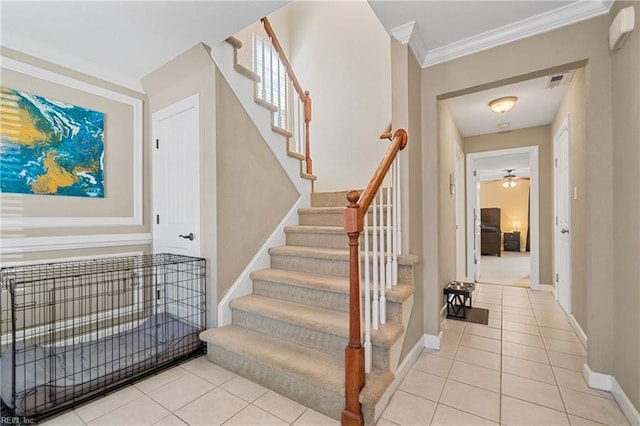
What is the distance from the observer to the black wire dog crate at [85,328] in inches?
66.6

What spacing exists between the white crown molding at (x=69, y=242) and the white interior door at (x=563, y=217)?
4.40 m

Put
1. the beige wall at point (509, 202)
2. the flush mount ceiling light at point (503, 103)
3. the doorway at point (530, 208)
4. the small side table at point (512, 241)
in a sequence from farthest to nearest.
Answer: the beige wall at point (509, 202)
the small side table at point (512, 241)
the doorway at point (530, 208)
the flush mount ceiling light at point (503, 103)

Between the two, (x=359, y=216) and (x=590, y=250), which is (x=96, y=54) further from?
(x=590, y=250)

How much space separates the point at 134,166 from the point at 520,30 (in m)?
3.40

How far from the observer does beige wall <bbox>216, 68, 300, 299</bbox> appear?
92.1 inches

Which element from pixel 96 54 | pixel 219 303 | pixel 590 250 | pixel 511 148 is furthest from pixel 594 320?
pixel 96 54

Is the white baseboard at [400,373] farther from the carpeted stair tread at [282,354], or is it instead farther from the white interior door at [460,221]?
the white interior door at [460,221]

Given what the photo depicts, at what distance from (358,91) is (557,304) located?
3.79 meters

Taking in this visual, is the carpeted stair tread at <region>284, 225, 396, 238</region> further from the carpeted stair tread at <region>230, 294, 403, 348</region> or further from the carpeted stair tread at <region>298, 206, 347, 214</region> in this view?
the carpeted stair tread at <region>230, 294, 403, 348</region>

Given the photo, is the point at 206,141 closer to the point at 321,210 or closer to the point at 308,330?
the point at 321,210

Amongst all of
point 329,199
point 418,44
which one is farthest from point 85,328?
point 418,44

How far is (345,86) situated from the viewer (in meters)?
4.28

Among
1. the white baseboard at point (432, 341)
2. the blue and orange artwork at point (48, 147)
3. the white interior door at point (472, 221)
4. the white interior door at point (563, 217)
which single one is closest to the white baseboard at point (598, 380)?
the white baseboard at point (432, 341)

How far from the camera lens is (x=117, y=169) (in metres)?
2.72
